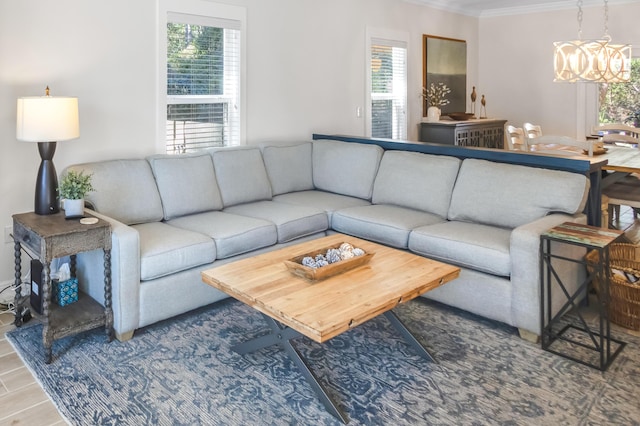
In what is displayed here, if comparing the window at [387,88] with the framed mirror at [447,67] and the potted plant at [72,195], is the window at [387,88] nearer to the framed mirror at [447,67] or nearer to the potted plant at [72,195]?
the framed mirror at [447,67]

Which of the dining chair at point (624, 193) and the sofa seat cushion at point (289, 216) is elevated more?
the dining chair at point (624, 193)

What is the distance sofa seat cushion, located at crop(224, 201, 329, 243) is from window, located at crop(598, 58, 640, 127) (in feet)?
15.4

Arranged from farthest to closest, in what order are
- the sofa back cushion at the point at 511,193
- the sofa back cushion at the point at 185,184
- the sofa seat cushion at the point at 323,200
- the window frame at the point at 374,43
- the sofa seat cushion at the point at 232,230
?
the window frame at the point at 374,43, the sofa seat cushion at the point at 323,200, the sofa back cushion at the point at 185,184, the sofa seat cushion at the point at 232,230, the sofa back cushion at the point at 511,193

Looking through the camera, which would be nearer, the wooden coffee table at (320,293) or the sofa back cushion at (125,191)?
Answer: the wooden coffee table at (320,293)

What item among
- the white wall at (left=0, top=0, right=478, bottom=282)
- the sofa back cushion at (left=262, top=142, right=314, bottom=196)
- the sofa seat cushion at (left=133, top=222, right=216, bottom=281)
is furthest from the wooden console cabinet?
the sofa seat cushion at (left=133, top=222, right=216, bottom=281)

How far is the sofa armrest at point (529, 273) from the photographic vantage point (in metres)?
2.87

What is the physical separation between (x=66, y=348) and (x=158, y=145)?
179cm

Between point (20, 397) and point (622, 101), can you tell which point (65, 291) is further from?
point (622, 101)

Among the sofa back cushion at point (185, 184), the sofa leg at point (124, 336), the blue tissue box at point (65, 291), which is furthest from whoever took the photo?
the sofa back cushion at point (185, 184)

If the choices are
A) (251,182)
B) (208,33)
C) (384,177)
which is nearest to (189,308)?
(251,182)

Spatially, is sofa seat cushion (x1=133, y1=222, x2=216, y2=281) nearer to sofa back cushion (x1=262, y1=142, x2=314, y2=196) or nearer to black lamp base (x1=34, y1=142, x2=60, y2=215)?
black lamp base (x1=34, y1=142, x2=60, y2=215)

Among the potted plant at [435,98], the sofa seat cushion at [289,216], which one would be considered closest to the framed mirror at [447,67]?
the potted plant at [435,98]

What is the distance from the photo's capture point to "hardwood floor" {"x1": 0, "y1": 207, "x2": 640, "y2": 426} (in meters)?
2.26

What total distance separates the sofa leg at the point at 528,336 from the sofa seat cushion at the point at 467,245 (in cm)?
34
